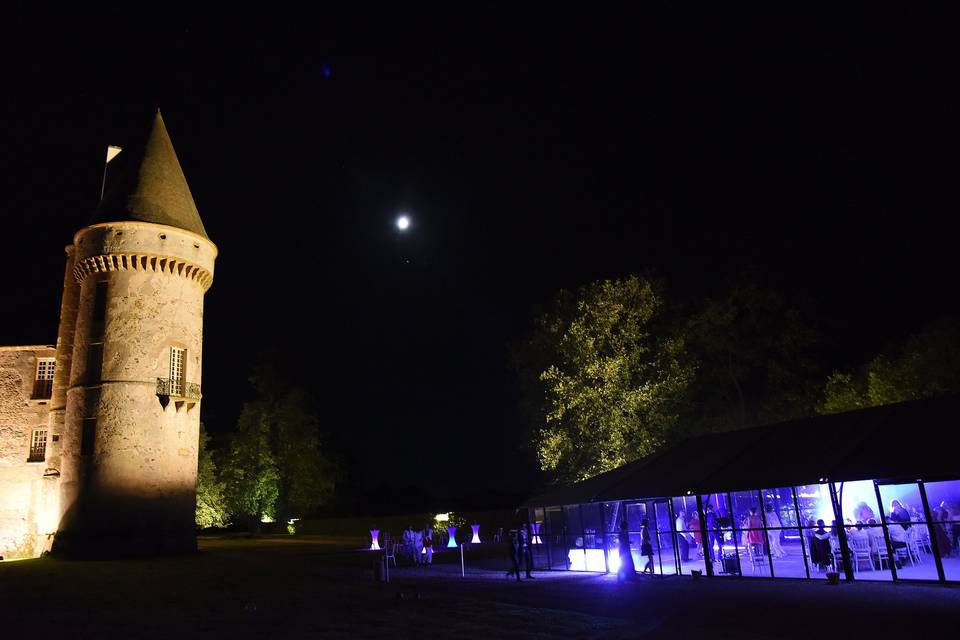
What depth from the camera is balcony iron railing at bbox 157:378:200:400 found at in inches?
1221

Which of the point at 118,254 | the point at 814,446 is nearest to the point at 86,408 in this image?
the point at 118,254

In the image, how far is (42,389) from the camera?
1345 inches

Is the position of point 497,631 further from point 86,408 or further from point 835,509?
point 86,408

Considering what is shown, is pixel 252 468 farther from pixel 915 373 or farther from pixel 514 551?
pixel 915 373

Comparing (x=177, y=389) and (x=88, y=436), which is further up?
(x=177, y=389)

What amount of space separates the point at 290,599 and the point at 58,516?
21.2 m

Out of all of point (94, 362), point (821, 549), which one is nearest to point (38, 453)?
point (94, 362)

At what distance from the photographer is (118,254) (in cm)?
3150

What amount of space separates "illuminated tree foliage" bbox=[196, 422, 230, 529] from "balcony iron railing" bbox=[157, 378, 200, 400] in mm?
21164

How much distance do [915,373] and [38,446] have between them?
41.9 metres

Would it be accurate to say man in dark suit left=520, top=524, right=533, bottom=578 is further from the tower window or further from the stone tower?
the tower window

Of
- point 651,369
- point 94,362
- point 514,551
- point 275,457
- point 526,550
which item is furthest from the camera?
point 275,457

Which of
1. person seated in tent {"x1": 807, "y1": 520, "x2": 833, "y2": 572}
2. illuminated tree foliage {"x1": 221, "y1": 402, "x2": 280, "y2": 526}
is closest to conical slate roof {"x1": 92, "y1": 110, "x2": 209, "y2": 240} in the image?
illuminated tree foliage {"x1": 221, "y1": 402, "x2": 280, "y2": 526}

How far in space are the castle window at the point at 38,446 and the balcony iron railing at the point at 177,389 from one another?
311 inches
